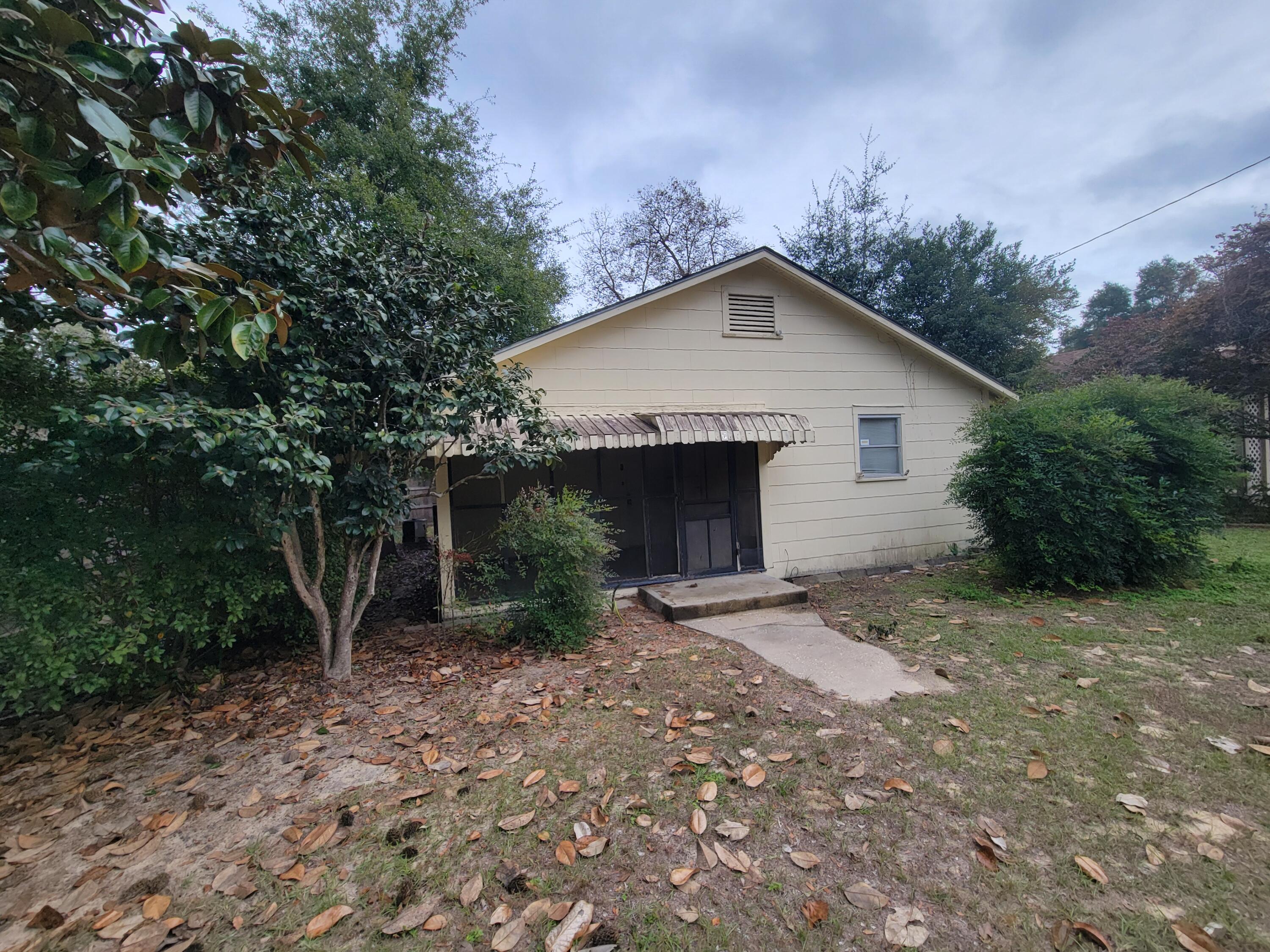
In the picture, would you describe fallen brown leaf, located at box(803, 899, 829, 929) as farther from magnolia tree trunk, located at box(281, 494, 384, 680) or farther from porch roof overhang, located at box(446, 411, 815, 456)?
porch roof overhang, located at box(446, 411, 815, 456)

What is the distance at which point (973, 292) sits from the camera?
16.3 meters

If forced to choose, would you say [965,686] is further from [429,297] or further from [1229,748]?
[429,297]

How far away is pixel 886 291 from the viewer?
17188 millimetres

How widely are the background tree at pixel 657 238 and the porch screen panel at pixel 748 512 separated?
1319cm

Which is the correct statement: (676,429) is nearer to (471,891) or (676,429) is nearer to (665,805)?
(665,805)

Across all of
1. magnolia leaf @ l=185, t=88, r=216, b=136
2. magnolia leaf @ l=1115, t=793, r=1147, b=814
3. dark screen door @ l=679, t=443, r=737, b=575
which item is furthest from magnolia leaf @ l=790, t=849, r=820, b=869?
dark screen door @ l=679, t=443, r=737, b=575

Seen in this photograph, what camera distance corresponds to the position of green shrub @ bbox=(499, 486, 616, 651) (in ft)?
15.9

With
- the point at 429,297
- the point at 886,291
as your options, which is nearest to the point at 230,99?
the point at 429,297

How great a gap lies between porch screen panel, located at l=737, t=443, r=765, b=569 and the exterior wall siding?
0.13 m

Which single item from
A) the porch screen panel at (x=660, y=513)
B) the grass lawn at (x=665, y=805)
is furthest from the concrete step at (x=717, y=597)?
the grass lawn at (x=665, y=805)

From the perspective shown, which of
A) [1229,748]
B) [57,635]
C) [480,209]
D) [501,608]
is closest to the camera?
[1229,748]

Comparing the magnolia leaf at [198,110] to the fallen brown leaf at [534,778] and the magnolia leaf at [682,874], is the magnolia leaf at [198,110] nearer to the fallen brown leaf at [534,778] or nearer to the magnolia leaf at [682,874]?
the fallen brown leaf at [534,778]

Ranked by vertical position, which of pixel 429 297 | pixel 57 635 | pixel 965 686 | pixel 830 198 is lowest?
pixel 965 686

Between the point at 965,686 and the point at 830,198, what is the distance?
18383mm
